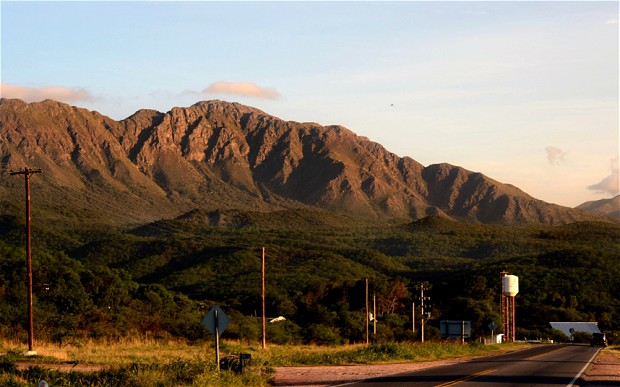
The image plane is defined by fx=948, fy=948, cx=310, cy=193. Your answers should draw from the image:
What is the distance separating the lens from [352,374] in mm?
35406

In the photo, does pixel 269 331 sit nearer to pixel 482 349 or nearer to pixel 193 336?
pixel 193 336

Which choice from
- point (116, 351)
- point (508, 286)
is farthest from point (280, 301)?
point (116, 351)

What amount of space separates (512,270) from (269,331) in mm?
108592

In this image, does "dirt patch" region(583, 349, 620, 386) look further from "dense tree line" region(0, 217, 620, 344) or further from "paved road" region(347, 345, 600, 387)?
"dense tree line" region(0, 217, 620, 344)

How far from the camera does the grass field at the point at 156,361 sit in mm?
27250

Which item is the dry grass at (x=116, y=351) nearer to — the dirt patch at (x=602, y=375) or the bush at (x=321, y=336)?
the dirt patch at (x=602, y=375)

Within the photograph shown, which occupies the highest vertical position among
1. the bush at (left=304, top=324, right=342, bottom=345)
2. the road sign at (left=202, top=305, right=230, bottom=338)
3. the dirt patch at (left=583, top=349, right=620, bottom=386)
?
the road sign at (left=202, top=305, right=230, bottom=338)

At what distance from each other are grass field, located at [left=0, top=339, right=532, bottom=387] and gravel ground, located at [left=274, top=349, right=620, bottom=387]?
3.11ft

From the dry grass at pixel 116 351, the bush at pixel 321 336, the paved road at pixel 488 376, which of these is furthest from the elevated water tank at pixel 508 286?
the paved road at pixel 488 376

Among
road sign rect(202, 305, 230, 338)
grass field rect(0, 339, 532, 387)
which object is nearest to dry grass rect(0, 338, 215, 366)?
grass field rect(0, 339, 532, 387)

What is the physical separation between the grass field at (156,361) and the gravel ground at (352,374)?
95cm

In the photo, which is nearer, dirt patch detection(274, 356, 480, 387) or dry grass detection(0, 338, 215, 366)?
dirt patch detection(274, 356, 480, 387)

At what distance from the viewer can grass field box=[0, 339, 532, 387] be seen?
27.2 m

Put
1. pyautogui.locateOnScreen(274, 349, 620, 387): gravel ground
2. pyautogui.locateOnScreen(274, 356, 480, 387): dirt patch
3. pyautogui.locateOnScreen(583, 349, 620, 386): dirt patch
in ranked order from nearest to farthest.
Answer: pyautogui.locateOnScreen(274, 356, 480, 387): dirt patch
pyautogui.locateOnScreen(274, 349, 620, 387): gravel ground
pyautogui.locateOnScreen(583, 349, 620, 386): dirt patch
